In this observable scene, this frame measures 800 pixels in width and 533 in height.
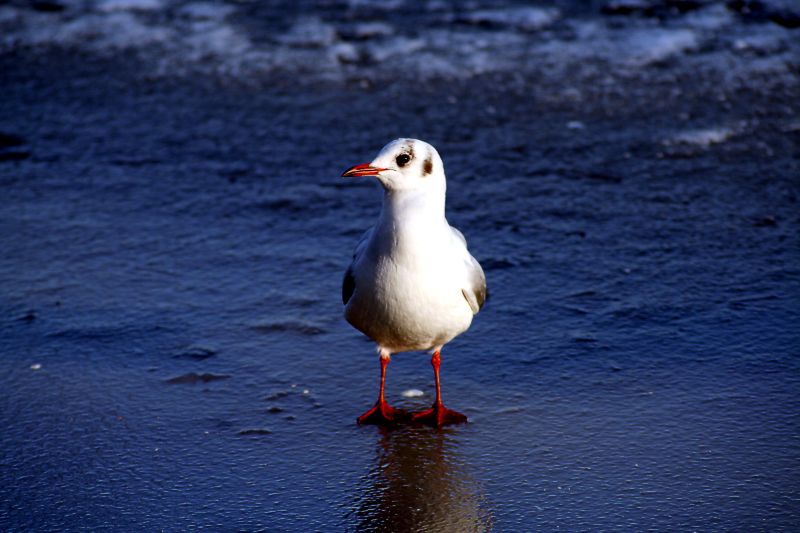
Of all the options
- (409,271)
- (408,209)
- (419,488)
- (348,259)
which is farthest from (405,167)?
(348,259)

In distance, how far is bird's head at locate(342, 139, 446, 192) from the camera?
4.46 metres

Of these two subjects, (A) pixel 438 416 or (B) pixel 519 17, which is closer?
(A) pixel 438 416

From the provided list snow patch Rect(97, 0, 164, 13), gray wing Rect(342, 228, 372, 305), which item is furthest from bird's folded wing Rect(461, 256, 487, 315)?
snow patch Rect(97, 0, 164, 13)

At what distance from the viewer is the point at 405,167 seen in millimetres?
4500

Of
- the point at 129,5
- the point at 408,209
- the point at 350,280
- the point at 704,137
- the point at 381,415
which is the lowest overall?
the point at 381,415

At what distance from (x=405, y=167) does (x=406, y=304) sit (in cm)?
58

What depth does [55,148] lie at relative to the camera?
303 inches

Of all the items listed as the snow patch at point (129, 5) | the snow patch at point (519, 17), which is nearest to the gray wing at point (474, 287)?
the snow patch at point (519, 17)

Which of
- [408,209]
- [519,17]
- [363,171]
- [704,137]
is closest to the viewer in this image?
[363,171]

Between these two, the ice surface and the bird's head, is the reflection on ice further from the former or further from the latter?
the ice surface

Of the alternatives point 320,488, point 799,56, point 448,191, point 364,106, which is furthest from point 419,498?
point 799,56

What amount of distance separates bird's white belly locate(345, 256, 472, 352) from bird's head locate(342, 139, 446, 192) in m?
0.33

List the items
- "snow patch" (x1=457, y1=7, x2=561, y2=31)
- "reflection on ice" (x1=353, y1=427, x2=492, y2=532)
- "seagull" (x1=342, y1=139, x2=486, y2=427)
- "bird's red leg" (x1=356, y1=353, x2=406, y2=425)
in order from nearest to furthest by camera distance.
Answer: "reflection on ice" (x1=353, y1=427, x2=492, y2=532) → "seagull" (x1=342, y1=139, x2=486, y2=427) → "bird's red leg" (x1=356, y1=353, x2=406, y2=425) → "snow patch" (x1=457, y1=7, x2=561, y2=31)

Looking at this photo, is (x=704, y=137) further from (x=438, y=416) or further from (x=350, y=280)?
(x=438, y=416)
